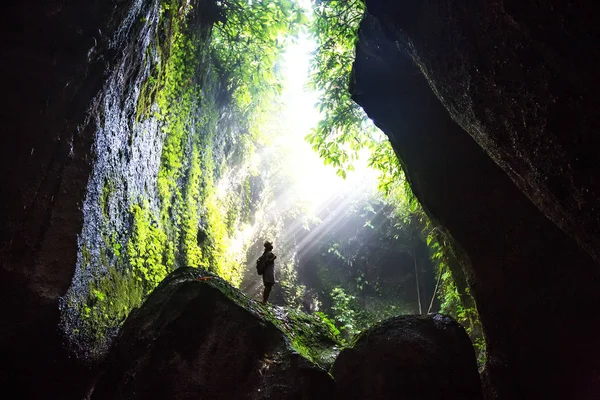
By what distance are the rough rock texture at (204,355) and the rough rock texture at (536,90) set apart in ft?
9.98

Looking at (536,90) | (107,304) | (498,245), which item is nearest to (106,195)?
(107,304)

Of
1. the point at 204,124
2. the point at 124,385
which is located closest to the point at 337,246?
the point at 204,124

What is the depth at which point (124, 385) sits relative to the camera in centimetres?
411

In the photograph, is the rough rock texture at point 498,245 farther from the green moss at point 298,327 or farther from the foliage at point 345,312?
the foliage at point 345,312

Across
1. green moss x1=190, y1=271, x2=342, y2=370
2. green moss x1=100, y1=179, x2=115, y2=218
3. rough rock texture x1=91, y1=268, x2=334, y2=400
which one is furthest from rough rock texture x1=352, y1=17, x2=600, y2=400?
green moss x1=100, y1=179, x2=115, y2=218

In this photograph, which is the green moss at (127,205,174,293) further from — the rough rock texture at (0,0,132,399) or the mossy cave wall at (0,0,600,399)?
the rough rock texture at (0,0,132,399)

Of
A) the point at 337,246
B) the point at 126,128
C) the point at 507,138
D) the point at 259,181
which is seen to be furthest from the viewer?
the point at 337,246

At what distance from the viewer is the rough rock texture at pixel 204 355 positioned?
4.11m

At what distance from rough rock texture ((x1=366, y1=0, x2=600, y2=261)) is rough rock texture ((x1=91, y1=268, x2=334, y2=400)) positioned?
3041mm

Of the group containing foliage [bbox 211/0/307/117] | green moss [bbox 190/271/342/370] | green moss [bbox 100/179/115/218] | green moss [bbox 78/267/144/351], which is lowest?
green moss [bbox 190/271/342/370]

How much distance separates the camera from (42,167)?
14.2 ft

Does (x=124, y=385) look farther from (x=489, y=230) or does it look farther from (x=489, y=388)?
(x=489, y=230)

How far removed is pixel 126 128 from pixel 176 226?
271cm

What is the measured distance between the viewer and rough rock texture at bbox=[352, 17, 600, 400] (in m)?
3.96
